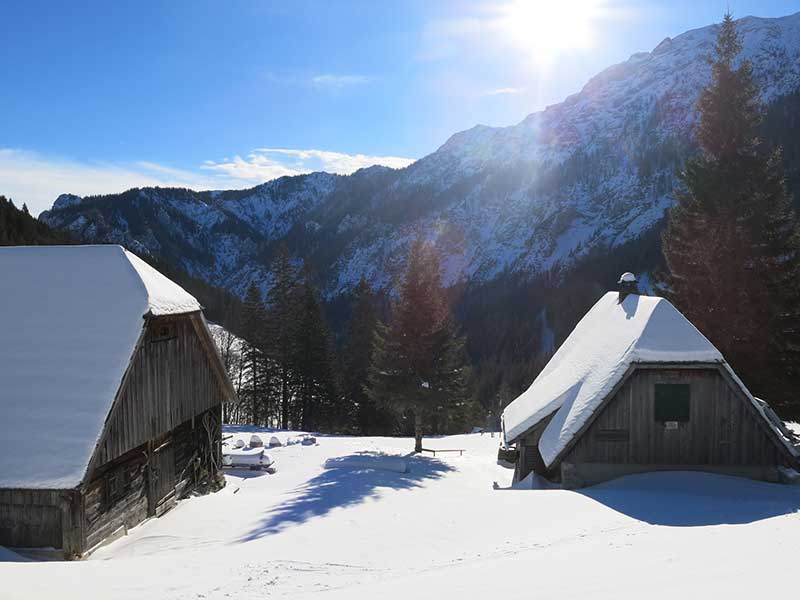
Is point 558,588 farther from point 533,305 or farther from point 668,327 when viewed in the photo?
point 533,305

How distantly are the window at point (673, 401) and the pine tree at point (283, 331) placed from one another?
3473 centimetres

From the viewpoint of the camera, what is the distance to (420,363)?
2814 cm

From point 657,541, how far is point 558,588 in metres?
3.52

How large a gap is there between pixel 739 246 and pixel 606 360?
10065 mm

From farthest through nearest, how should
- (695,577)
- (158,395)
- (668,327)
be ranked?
1. (668,327)
2. (158,395)
3. (695,577)

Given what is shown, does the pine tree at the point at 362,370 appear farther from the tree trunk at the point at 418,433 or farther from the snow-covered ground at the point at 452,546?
the snow-covered ground at the point at 452,546

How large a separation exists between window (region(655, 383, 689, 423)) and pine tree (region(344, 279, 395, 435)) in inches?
1278

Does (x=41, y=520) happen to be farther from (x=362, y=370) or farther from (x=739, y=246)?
(x=362, y=370)

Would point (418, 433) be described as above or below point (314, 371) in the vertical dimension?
below

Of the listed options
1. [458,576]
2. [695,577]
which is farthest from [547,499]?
[695,577]

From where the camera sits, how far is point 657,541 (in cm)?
896

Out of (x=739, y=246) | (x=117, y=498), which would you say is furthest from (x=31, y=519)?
(x=739, y=246)

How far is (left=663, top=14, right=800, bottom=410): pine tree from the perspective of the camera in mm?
21359

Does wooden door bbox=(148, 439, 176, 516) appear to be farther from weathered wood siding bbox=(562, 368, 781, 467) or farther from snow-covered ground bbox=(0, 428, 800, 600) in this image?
weathered wood siding bbox=(562, 368, 781, 467)
